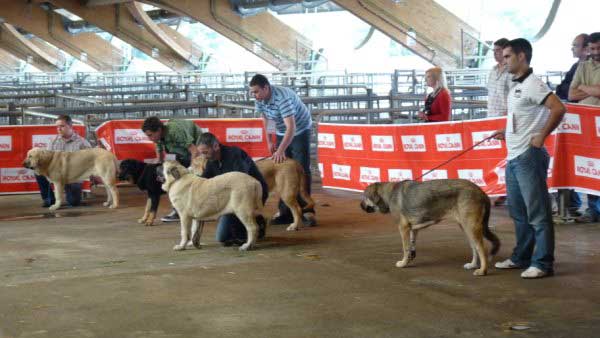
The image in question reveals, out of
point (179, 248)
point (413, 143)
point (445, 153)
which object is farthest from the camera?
point (413, 143)

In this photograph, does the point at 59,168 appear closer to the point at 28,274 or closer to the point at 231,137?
the point at 231,137

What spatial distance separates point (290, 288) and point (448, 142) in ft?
17.1

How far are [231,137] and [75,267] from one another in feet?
23.2

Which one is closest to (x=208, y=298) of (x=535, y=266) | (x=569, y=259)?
(x=535, y=266)

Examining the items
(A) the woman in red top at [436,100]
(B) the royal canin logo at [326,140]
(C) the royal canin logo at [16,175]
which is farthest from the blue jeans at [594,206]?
(C) the royal canin logo at [16,175]

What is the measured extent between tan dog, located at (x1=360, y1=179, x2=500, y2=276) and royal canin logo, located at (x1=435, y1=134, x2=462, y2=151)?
3706 mm

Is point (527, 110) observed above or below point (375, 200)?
above

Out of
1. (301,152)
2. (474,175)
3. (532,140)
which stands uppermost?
(532,140)

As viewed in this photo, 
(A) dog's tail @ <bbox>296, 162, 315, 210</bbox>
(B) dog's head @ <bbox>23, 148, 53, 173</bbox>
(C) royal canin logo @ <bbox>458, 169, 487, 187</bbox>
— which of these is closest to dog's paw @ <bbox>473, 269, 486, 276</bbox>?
(A) dog's tail @ <bbox>296, 162, 315, 210</bbox>

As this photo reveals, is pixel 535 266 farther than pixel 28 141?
No

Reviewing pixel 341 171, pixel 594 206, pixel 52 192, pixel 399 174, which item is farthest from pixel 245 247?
pixel 52 192

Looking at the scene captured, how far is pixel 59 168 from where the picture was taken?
1301 cm

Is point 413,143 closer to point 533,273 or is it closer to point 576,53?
point 576,53

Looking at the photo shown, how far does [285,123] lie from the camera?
10.2 meters
